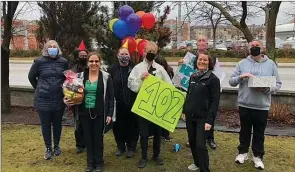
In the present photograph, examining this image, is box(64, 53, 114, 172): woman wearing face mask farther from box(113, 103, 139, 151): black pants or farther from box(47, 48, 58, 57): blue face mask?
box(47, 48, 58, 57): blue face mask

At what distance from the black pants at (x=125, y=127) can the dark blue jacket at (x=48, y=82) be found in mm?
927

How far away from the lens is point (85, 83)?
483 cm

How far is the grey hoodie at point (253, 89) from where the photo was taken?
482 centimetres

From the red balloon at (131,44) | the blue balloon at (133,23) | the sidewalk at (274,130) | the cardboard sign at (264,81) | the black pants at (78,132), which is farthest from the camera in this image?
the sidewalk at (274,130)

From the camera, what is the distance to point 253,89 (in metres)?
4.86

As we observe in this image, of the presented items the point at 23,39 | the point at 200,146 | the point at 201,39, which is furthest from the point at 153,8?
the point at 23,39

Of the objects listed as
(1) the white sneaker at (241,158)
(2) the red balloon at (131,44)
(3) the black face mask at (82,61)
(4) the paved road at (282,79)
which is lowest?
(1) the white sneaker at (241,158)

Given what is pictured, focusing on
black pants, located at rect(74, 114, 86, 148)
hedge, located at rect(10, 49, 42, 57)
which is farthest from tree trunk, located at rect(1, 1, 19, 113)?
hedge, located at rect(10, 49, 42, 57)

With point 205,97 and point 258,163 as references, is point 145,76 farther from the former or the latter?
point 258,163

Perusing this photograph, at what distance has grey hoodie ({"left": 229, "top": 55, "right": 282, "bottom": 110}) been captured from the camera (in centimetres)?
482

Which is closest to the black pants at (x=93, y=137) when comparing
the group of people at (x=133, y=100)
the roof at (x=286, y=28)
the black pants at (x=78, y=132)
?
the group of people at (x=133, y=100)

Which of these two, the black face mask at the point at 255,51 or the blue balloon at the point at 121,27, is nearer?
the black face mask at the point at 255,51

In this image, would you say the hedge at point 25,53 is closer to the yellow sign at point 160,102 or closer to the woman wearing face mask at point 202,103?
the yellow sign at point 160,102

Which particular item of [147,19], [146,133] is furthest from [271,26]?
[146,133]
